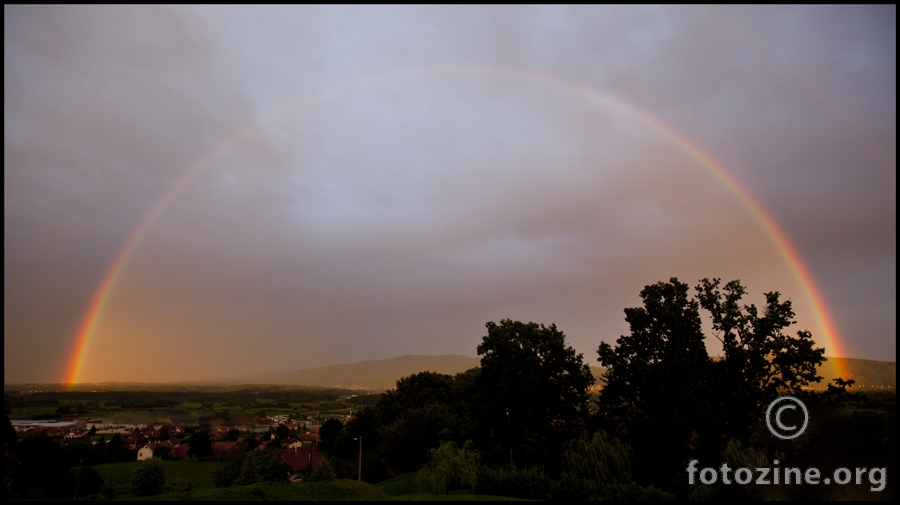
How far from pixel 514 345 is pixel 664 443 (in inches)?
494

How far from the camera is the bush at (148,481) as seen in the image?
41.5 m

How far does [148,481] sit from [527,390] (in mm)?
34926

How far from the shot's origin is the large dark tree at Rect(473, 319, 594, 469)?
36.5 meters

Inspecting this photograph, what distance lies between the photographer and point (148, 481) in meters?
41.7

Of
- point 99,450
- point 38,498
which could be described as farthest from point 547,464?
point 99,450

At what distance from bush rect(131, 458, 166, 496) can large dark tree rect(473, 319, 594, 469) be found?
2952cm

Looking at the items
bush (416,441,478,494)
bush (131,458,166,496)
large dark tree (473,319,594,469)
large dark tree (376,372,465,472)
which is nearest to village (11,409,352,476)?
large dark tree (376,372,465,472)

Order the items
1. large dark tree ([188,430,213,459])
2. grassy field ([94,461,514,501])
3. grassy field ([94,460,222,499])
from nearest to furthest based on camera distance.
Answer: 1. grassy field ([94,461,514,501])
2. grassy field ([94,460,222,499])
3. large dark tree ([188,430,213,459])

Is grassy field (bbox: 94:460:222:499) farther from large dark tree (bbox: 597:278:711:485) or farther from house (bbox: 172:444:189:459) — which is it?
large dark tree (bbox: 597:278:711:485)

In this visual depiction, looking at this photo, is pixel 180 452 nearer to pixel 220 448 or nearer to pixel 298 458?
pixel 220 448

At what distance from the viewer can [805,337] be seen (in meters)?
29.8

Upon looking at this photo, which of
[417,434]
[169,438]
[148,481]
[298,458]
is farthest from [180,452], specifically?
[417,434]

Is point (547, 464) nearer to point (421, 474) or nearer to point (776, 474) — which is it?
A: point (421, 474)

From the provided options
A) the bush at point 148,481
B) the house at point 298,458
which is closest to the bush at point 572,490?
the bush at point 148,481
